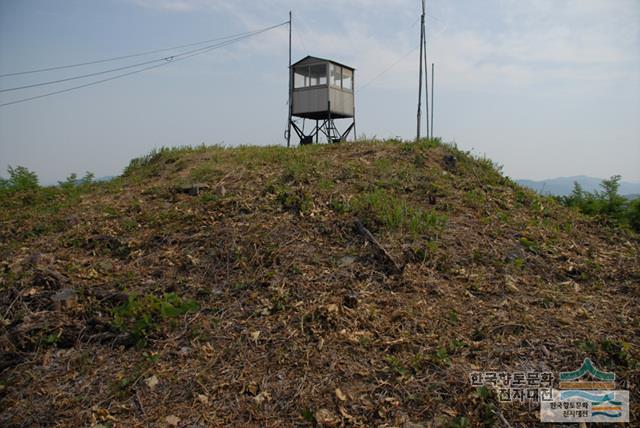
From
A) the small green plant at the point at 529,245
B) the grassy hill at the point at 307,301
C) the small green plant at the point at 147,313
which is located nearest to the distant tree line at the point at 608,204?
the grassy hill at the point at 307,301

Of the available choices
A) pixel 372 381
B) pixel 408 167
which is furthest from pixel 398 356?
pixel 408 167

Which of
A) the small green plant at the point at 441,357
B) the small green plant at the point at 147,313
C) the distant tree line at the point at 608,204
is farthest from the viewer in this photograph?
the distant tree line at the point at 608,204

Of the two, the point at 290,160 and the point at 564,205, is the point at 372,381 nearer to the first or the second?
the point at 290,160

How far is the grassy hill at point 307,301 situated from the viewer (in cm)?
294

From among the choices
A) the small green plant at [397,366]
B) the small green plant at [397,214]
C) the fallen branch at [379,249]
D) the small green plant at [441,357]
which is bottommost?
the small green plant at [397,366]

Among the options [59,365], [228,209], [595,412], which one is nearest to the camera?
[595,412]

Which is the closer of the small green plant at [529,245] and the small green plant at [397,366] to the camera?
the small green plant at [397,366]

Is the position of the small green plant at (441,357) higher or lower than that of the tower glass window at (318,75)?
lower

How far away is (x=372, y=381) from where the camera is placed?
2.99m

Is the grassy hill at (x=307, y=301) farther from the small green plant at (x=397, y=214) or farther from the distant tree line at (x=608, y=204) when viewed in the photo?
the distant tree line at (x=608, y=204)

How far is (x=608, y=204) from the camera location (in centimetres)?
648

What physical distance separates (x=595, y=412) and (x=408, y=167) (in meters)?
4.30

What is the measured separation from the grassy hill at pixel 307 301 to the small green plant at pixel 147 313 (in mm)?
17

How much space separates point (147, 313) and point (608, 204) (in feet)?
21.6
